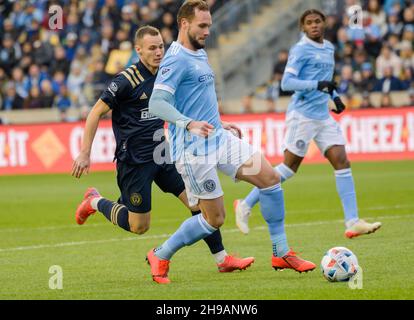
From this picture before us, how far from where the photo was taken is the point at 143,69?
392 inches

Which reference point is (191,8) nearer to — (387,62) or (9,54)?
(387,62)

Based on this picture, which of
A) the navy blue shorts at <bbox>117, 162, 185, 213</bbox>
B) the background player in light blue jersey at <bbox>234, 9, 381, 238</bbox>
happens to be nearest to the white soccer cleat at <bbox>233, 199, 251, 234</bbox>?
the background player in light blue jersey at <bbox>234, 9, 381, 238</bbox>

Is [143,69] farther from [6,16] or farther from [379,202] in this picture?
[6,16]

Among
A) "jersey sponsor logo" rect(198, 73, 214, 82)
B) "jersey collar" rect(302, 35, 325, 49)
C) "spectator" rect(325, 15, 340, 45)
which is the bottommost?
"jersey sponsor logo" rect(198, 73, 214, 82)

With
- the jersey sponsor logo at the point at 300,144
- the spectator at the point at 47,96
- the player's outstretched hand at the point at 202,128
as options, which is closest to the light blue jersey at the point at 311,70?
the jersey sponsor logo at the point at 300,144

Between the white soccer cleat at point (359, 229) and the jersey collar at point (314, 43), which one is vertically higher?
the jersey collar at point (314, 43)

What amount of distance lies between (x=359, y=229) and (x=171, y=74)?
3.94 metres

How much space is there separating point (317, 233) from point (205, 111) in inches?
160

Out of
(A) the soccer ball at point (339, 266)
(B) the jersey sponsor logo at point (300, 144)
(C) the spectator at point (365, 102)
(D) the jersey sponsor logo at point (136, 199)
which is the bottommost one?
(A) the soccer ball at point (339, 266)

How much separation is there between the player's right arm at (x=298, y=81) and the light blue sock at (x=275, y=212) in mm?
3020

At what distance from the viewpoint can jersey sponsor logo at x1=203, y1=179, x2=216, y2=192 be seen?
348 inches

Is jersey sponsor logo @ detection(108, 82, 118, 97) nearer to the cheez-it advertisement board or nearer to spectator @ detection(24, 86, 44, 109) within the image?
the cheez-it advertisement board

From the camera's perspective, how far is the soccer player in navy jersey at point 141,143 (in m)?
9.73

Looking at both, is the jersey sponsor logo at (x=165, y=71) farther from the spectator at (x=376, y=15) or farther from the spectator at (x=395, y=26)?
the spectator at (x=376, y=15)
